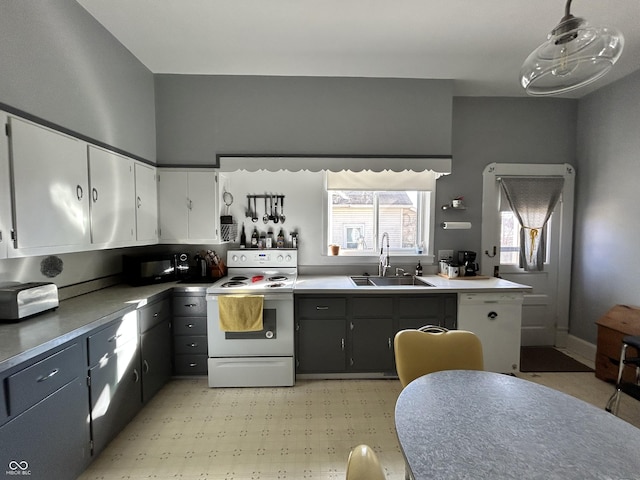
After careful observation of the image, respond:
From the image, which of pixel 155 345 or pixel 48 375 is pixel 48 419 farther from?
pixel 155 345

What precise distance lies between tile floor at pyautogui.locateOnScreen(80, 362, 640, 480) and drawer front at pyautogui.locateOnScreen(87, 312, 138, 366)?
680 millimetres

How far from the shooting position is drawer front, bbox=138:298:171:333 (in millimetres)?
2303

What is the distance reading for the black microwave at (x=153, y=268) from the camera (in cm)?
273

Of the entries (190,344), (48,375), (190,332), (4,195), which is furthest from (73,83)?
(190,344)

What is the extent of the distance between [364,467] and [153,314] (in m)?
2.28

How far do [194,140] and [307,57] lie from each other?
1.36 m

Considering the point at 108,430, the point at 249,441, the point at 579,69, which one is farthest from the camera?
the point at 249,441

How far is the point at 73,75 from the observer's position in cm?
201

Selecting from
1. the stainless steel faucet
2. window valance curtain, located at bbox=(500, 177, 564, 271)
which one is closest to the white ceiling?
window valance curtain, located at bbox=(500, 177, 564, 271)

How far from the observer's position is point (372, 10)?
2023 millimetres

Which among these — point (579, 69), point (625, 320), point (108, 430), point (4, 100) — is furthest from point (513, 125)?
point (108, 430)

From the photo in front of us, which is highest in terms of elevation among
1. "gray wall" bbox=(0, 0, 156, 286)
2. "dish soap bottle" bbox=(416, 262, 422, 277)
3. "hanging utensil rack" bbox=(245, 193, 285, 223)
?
"gray wall" bbox=(0, 0, 156, 286)

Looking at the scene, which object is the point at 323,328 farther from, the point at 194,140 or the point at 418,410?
the point at 194,140

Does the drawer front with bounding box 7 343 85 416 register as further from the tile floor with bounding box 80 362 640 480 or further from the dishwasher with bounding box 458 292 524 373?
the dishwasher with bounding box 458 292 524 373
